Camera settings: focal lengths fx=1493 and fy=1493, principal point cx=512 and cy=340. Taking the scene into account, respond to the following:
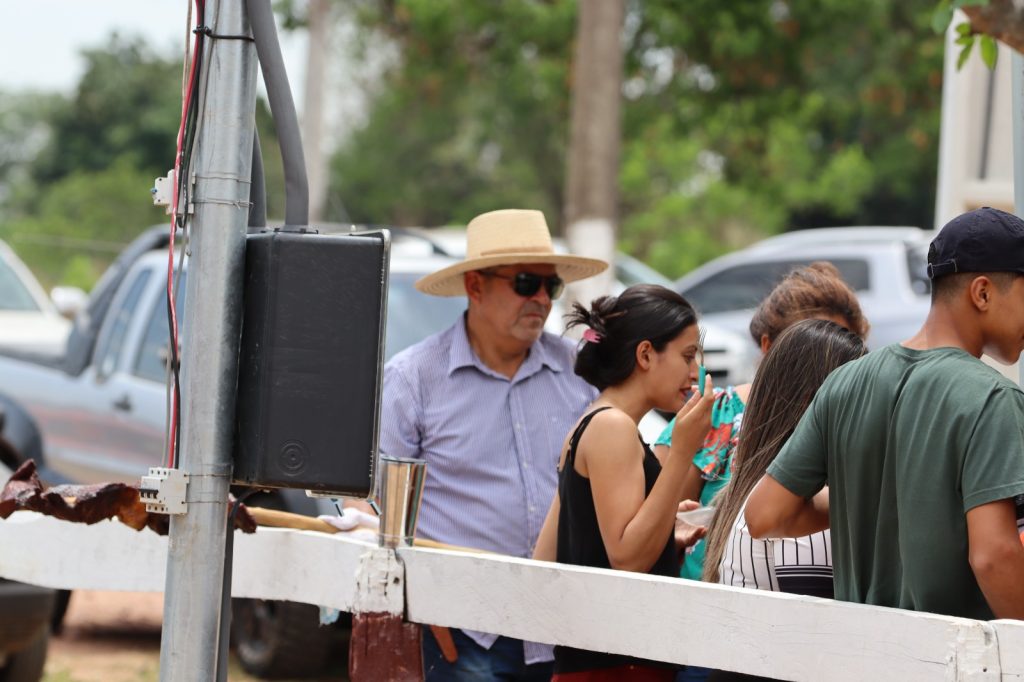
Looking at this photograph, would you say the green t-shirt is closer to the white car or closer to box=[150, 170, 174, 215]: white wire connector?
box=[150, 170, 174, 215]: white wire connector

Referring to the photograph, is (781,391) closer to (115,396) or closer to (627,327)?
(627,327)

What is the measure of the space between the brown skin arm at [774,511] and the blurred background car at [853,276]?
8.80 meters

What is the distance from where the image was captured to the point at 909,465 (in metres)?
2.80

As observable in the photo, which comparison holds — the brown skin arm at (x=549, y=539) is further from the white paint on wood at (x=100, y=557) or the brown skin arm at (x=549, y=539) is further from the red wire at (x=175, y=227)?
the red wire at (x=175, y=227)

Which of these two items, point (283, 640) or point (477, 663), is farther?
point (283, 640)

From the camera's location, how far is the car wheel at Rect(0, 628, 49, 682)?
6754 mm

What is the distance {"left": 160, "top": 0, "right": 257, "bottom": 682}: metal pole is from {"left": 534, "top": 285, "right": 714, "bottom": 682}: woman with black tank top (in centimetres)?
96

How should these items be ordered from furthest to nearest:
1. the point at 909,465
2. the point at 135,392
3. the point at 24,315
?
the point at 24,315 < the point at 135,392 < the point at 909,465

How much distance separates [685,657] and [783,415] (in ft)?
2.19

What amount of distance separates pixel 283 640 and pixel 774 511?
14.6ft

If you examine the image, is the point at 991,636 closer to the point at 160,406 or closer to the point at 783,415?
the point at 783,415

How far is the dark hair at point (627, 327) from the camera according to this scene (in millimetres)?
3941

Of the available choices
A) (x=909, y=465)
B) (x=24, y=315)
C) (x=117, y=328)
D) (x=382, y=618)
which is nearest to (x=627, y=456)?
(x=382, y=618)

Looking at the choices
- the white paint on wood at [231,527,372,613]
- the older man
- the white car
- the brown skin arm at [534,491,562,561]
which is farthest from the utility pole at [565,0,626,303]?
the white paint on wood at [231,527,372,613]
